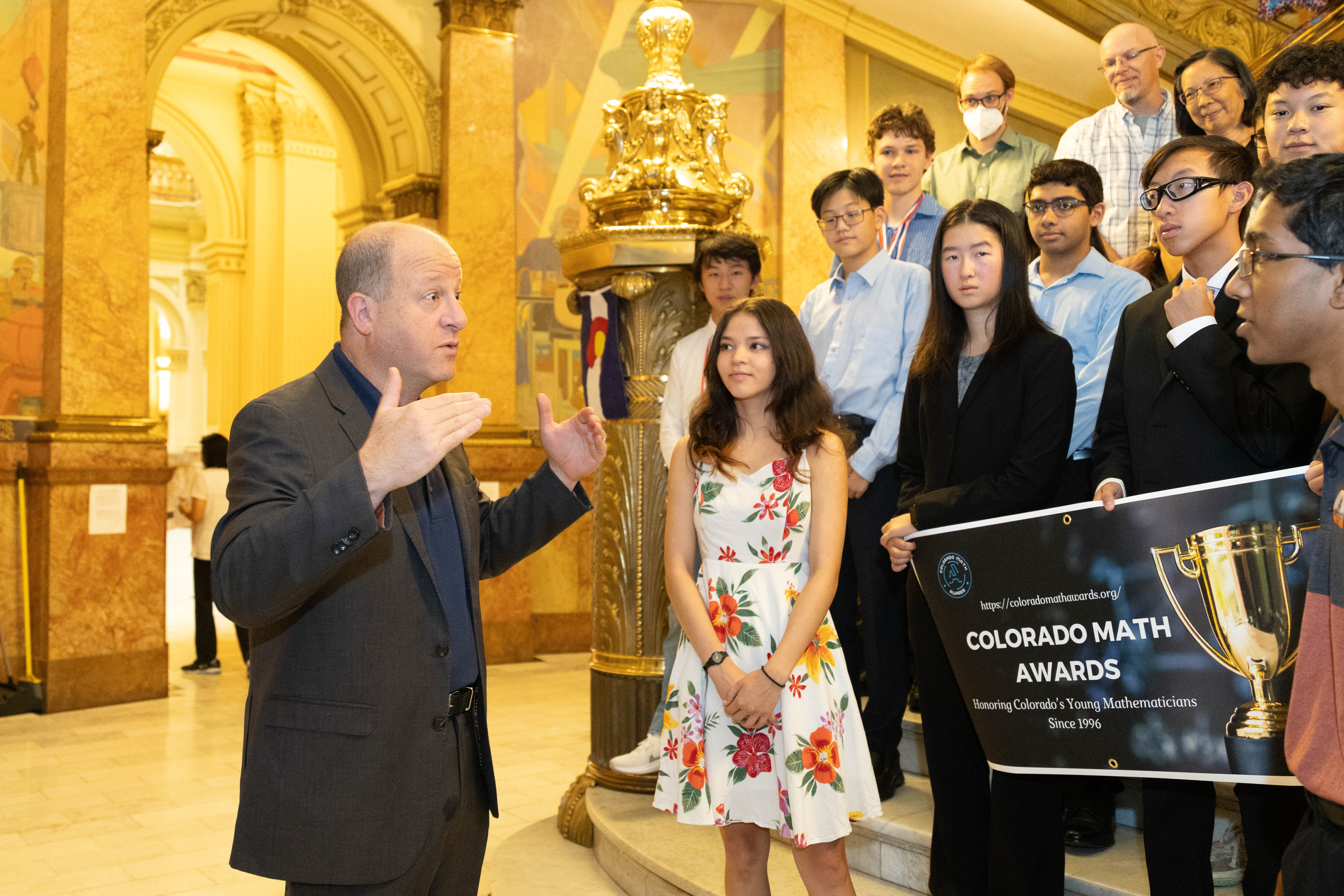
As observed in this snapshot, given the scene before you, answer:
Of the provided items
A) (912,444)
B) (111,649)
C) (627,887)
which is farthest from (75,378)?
(912,444)

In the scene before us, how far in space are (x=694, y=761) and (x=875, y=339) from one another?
161 cm

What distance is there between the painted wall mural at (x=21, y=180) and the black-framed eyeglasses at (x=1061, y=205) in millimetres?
6577

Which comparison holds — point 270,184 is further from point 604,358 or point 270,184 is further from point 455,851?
point 455,851

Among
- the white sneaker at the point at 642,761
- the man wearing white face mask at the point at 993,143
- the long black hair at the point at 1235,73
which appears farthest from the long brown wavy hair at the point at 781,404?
the man wearing white face mask at the point at 993,143

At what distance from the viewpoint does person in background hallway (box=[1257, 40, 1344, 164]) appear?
9.77 ft

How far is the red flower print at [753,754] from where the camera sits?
2604mm

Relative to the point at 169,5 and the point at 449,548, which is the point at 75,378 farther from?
the point at 449,548

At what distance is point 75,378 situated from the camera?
6961 mm

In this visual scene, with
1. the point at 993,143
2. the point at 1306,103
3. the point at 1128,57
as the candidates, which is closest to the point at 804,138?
the point at 993,143

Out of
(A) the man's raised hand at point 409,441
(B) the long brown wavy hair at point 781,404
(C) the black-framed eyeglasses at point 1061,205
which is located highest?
(C) the black-framed eyeglasses at point 1061,205

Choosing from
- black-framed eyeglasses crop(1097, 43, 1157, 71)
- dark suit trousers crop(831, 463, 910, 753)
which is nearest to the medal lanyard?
black-framed eyeglasses crop(1097, 43, 1157, 71)

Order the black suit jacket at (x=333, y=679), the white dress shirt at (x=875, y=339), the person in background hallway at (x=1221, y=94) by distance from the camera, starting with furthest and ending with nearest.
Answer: the person in background hallway at (x=1221, y=94) < the white dress shirt at (x=875, y=339) < the black suit jacket at (x=333, y=679)

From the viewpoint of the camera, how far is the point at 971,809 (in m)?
2.76

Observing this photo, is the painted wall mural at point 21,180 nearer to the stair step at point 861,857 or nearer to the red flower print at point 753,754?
the stair step at point 861,857
